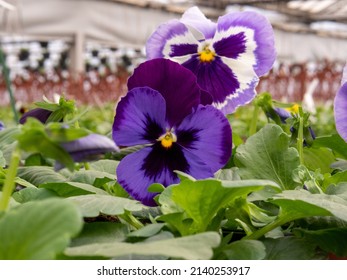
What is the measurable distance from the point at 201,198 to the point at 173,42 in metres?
0.30

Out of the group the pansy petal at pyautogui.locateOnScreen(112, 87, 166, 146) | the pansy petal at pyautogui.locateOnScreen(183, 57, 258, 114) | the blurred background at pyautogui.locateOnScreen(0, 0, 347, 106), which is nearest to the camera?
the pansy petal at pyautogui.locateOnScreen(112, 87, 166, 146)

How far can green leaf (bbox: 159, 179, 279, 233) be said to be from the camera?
44 cm

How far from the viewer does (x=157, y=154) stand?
23.2 inches

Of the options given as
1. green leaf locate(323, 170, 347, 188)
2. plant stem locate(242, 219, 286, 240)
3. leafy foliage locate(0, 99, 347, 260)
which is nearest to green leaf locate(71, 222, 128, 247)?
leafy foliage locate(0, 99, 347, 260)

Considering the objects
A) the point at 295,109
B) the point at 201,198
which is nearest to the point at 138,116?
the point at 201,198

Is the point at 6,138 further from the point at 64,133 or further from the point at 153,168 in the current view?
the point at 64,133

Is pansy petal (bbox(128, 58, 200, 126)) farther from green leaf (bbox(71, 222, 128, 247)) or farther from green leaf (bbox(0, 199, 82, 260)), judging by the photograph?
green leaf (bbox(0, 199, 82, 260))

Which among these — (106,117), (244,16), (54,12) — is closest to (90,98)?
(54,12)

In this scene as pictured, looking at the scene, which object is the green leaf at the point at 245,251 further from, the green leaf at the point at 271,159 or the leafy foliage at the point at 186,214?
the green leaf at the point at 271,159

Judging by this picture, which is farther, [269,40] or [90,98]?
[90,98]

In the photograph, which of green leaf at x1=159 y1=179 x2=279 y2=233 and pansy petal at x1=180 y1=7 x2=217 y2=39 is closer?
green leaf at x1=159 y1=179 x2=279 y2=233

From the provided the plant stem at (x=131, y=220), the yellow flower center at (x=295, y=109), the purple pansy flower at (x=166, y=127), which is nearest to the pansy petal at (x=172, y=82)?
the purple pansy flower at (x=166, y=127)

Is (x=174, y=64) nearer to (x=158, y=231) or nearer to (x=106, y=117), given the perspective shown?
(x=158, y=231)
